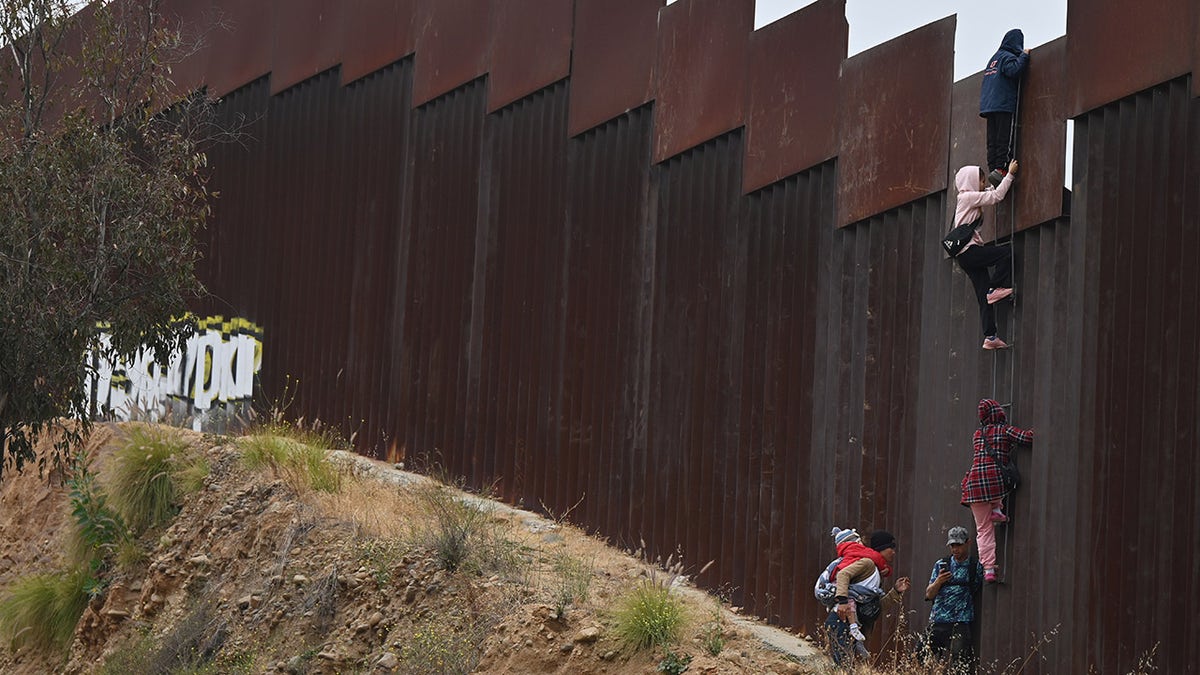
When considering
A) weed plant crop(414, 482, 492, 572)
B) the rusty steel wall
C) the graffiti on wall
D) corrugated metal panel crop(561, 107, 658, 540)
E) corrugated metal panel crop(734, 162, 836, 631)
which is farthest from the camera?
the graffiti on wall

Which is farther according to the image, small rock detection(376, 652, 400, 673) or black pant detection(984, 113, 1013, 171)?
small rock detection(376, 652, 400, 673)

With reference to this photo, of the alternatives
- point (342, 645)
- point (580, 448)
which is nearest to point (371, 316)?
point (580, 448)

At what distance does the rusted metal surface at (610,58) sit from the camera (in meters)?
14.9

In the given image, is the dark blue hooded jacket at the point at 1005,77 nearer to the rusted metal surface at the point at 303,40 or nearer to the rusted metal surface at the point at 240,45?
the rusted metal surface at the point at 303,40

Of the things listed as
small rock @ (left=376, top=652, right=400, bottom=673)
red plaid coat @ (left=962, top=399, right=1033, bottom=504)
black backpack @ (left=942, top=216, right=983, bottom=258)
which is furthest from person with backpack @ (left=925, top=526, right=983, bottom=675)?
small rock @ (left=376, top=652, right=400, bottom=673)

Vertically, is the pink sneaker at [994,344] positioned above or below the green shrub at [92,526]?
above

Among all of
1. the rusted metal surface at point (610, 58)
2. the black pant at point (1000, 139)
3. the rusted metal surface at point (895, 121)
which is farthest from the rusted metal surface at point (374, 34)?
the black pant at point (1000, 139)

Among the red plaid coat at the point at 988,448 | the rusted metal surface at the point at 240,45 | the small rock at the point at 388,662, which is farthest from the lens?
the rusted metal surface at the point at 240,45

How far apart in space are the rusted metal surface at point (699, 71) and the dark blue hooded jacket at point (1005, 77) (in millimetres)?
2871

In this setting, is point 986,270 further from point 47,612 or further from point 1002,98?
point 47,612

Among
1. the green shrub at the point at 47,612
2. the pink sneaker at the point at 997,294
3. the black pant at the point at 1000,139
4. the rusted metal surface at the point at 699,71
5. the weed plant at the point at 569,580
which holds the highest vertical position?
the rusted metal surface at the point at 699,71

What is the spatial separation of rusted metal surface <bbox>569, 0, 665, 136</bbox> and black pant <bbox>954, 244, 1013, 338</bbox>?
433 cm

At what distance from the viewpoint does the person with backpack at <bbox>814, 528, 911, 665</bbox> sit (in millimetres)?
11344

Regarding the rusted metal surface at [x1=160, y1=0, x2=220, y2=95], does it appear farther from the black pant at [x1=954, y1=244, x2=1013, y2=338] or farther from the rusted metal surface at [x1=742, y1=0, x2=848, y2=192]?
the black pant at [x1=954, y1=244, x2=1013, y2=338]
